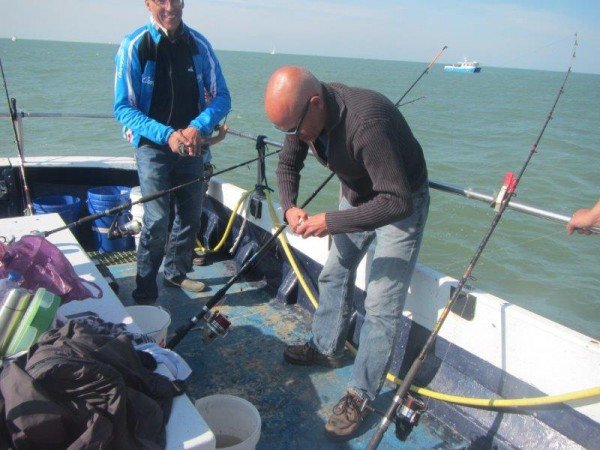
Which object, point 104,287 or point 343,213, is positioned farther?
point 104,287

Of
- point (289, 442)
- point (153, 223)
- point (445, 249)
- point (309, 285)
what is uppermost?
point (153, 223)

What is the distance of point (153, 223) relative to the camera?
3547 mm

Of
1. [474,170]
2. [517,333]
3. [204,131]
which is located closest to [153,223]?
[204,131]

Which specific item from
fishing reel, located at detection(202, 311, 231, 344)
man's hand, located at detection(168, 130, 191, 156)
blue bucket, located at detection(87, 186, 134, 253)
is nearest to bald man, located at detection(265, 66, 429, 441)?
fishing reel, located at detection(202, 311, 231, 344)

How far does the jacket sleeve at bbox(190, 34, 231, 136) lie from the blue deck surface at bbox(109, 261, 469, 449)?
142 cm

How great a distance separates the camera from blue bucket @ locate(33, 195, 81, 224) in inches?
181

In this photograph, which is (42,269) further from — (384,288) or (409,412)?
(409,412)

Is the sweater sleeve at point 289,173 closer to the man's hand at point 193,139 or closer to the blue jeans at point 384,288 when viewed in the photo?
the blue jeans at point 384,288

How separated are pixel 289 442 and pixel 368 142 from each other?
1.67 metres

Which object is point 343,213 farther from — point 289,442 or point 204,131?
point 204,131

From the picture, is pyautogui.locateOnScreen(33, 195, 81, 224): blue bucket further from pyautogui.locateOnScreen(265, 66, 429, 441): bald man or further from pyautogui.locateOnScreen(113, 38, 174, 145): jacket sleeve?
pyautogui.locateOnScreen(265, 66, 429, 441): bald man

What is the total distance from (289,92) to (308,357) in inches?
71.7

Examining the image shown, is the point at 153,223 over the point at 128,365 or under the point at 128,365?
under

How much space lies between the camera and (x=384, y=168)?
2102 millimetres
